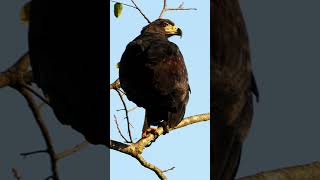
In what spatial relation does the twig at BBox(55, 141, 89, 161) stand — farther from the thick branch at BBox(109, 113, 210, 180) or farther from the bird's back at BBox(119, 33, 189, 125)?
the bird's back at BBox(119, 33, 189, 125)

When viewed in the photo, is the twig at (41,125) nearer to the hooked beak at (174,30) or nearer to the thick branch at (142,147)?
the thick branch at (142,147)

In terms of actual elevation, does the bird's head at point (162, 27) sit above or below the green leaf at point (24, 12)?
below

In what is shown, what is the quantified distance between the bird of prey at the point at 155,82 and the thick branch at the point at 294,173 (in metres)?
1.55

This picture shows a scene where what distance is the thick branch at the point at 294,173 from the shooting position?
3.21 meters

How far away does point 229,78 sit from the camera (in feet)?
8.64

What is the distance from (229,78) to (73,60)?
770mm

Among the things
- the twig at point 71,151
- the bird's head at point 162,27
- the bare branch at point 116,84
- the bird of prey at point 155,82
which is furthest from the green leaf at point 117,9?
the bird's head at point 162,27

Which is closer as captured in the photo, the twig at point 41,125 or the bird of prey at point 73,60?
the bird of prey at point 73,60

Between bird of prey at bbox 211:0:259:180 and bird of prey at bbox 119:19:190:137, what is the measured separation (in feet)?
6.34

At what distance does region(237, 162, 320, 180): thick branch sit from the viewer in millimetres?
3211

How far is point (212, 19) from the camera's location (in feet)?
8.77

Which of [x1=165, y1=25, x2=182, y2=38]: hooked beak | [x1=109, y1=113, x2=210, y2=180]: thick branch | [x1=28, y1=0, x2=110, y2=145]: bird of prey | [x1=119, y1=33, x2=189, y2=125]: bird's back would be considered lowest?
[x1=109, y1=113, x2=210, y2=180]: thick branch

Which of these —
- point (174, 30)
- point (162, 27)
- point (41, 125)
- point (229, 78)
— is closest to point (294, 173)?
point (229, 78)

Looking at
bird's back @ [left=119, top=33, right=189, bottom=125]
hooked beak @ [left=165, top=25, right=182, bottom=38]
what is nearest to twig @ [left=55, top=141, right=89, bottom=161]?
bird's back @ [left=119, top=33, right=189, bottom=125]
